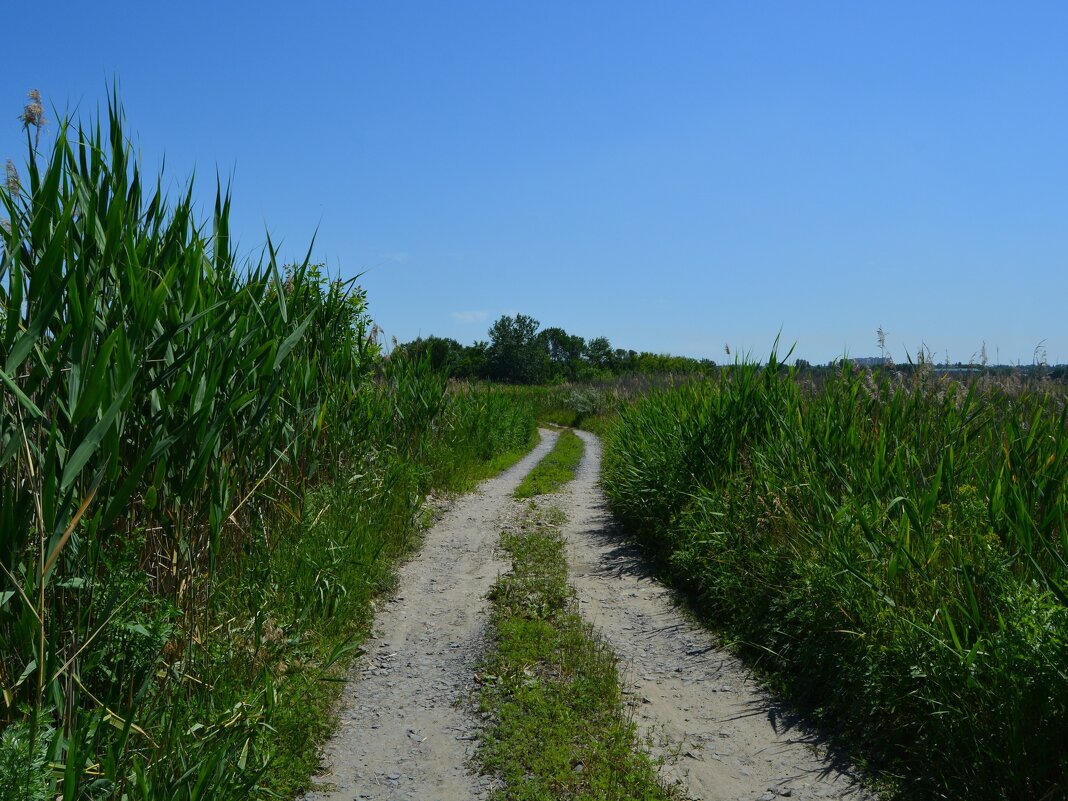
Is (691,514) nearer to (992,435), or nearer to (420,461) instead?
(992,435)

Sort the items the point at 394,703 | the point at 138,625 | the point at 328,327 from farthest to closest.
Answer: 1. the point at 328,327
2. the point at 394,703
3. the point at 138,625

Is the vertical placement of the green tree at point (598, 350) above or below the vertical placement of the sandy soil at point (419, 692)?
above

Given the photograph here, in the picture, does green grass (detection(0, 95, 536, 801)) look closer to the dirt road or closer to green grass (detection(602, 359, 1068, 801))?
the dirt road

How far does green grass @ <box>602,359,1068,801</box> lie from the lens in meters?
3.14

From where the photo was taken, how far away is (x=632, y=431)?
10906mm

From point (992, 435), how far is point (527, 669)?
12.4 ft

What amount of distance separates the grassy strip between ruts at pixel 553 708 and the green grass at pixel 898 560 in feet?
3.62

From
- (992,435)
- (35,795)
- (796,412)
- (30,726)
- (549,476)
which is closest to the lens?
(35,795)

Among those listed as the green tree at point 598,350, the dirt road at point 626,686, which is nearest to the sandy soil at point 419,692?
the dirt road at point 626,686

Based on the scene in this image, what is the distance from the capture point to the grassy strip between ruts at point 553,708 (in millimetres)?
3541

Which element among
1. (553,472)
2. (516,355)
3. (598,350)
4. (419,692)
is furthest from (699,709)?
(598,350)

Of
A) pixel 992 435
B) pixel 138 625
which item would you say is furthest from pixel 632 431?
pixel 138 625

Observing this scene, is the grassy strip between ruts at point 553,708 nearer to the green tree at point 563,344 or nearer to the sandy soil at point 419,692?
the sandy soil at point 419,692

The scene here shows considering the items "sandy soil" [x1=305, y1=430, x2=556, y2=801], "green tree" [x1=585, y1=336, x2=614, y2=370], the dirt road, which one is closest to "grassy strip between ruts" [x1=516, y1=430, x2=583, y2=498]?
"sandy soil" [x1=305, y1=430, x2=556, y2=801]
